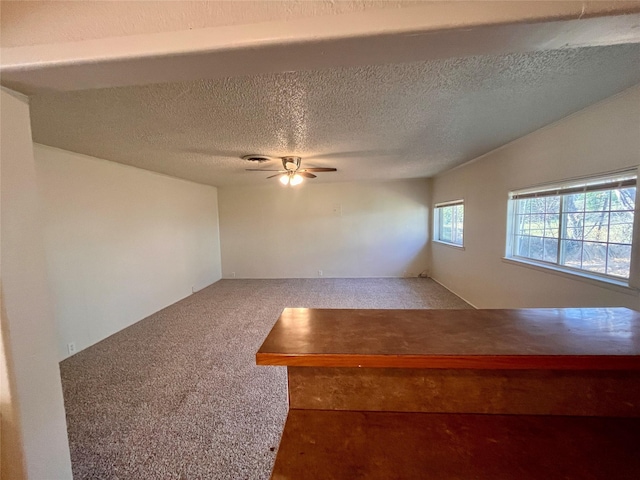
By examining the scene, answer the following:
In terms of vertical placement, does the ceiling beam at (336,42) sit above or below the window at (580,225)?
above

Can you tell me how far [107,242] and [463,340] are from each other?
382cm

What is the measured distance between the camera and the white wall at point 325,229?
18.1 feet

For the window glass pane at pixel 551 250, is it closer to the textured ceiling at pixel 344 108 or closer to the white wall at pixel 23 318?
the textured ceiling at pixel 344 108

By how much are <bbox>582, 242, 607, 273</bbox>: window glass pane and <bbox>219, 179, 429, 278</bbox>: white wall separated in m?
3.44

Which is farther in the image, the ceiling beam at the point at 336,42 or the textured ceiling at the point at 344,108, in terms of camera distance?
the textured ceiling at the point at 344,108

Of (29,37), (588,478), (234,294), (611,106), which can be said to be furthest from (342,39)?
(234,294)

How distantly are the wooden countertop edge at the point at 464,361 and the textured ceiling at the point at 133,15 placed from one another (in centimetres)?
94

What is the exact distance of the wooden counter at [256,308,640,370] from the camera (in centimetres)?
73

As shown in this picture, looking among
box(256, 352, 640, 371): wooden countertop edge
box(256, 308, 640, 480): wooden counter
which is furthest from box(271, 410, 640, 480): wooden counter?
box(256, 352, 640, 371): wooden countertop edge

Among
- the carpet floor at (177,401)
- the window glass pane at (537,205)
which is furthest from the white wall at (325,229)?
the window glass pane at (537,205)

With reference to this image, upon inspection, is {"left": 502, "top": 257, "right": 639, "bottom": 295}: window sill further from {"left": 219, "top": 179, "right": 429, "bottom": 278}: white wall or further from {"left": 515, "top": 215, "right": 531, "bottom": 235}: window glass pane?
{"left": 219, "top": 179, "right": 429, "bottom": 278}: white wall

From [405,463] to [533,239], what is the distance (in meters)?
2.90

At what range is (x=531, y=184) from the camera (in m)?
2.53

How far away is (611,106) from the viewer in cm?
174
